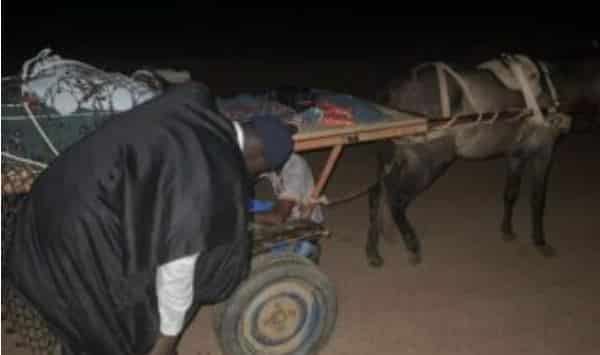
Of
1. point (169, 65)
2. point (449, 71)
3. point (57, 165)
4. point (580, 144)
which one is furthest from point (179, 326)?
point (169, 65)

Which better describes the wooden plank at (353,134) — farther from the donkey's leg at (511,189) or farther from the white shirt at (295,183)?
the donkey's leg at (511,189)

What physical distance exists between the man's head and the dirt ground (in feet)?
6.00

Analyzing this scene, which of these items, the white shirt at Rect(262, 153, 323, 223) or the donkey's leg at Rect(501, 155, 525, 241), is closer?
the white shirt at Rect(262, 153, 323, 223)

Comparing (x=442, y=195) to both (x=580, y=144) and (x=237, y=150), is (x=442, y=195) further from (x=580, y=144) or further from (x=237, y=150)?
(x=237, y=150)

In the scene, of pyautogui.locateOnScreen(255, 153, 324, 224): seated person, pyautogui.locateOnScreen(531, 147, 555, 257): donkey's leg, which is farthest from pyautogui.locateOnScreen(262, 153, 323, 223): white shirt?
pyautogui.locateOnScreen(531, 147, 555, 257): donkey's leg

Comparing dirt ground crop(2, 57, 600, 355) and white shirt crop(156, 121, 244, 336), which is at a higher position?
white shirt crop(156, 121, 244, 336)

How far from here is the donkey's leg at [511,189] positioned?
5413 millimetres

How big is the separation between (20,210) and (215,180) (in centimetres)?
99

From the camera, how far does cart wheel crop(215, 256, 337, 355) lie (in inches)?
140

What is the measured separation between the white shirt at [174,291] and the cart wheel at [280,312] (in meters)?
0.89

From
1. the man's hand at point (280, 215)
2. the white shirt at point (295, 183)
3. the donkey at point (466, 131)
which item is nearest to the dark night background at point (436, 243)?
the donkey at point (466, 131)

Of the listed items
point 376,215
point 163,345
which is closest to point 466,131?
point 376,215

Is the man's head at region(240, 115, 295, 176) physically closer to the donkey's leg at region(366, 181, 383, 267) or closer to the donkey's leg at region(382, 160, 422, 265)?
the donkey's leg at region(382, 160, 422, 265)

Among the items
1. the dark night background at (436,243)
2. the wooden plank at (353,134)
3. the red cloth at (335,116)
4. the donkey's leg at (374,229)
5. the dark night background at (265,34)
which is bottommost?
the dark night background at (265,34)
